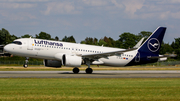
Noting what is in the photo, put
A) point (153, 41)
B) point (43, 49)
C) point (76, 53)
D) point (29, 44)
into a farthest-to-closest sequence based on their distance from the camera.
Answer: point (153, 41)
point (76, 53)
point (43, 49)
point (29, 44)

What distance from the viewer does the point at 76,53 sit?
37.2 m

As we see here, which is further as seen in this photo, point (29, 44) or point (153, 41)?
point (153, 41)

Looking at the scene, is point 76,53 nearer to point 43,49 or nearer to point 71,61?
point 71,61

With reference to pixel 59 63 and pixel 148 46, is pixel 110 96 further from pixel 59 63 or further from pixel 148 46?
pixel 148 46

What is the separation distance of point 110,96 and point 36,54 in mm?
22345

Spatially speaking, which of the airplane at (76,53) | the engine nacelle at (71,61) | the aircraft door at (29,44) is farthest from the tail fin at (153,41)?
the aircraft door at (29,44)

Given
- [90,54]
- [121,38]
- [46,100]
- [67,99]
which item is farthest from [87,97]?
[121,38]

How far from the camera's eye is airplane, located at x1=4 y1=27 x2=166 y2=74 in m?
35.0

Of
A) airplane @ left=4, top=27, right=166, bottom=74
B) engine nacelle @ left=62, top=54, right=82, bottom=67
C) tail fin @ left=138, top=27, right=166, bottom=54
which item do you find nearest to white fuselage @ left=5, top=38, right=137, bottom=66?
airplane @ left=4, top=27, right=166, bottom=74

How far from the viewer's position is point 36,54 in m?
35.4

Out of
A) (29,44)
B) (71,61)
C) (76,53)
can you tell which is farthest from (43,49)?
(76,53)

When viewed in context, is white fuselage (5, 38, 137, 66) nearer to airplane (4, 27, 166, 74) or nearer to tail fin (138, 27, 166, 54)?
airplane (4, 27, 166, 74)

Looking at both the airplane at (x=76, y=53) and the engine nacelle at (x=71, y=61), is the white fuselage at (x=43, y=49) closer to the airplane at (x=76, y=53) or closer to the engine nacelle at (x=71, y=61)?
the airplane at (x=76, y=53)

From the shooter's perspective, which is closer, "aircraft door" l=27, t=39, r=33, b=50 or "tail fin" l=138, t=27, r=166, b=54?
"aircraft door" l=27, t=39, r=33, b=50
